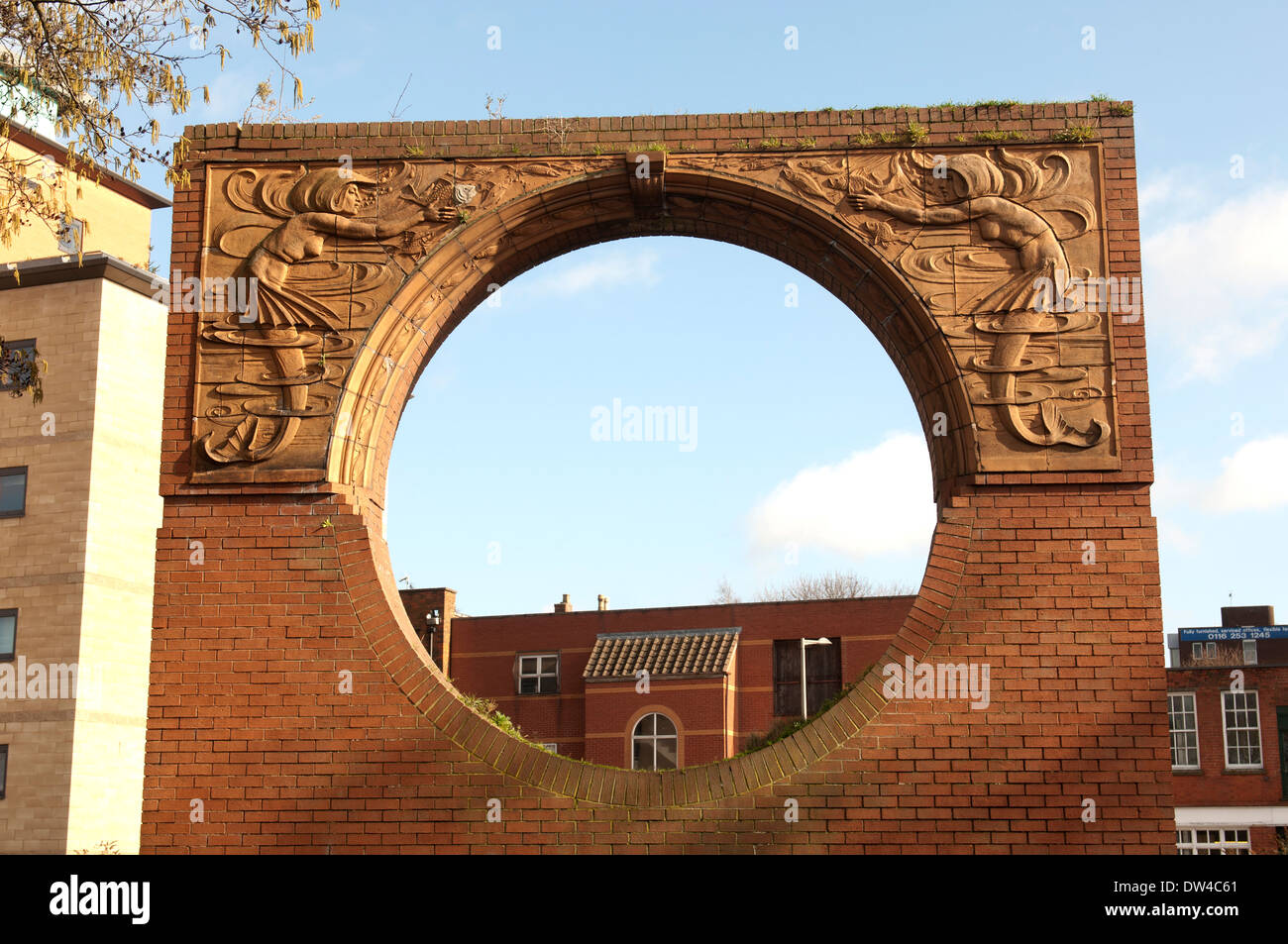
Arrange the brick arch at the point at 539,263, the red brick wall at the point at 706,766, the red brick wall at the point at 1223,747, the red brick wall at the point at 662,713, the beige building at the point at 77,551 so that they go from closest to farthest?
the red brick wall at the point at 706,766 < the brick arch at the point at 539,263 < the beige building at the point at 77,551 < the red brick wall at the point at 1223,747 < the red brick wall at the point at 662,713

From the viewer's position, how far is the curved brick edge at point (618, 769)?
7.86 m

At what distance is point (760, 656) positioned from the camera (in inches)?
1358

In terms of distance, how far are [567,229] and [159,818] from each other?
486 cm

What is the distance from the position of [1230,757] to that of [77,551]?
27.8 m

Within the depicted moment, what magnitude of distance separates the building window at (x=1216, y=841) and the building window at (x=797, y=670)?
31.2ft

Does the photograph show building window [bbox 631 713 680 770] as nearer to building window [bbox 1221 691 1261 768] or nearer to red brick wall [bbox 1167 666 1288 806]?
red brick wall [bbox 1167 666 1288 806]

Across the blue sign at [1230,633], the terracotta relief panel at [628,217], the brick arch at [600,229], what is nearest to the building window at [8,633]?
the terracotta relief panel at [628,217]

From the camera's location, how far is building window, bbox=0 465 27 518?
2658 centimetres

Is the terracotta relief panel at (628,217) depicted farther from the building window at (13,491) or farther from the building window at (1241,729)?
the building window at (1241,729)

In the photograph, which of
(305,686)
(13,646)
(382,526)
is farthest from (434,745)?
(13,646)

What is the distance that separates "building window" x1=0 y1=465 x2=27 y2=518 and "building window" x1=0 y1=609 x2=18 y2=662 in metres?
2.10

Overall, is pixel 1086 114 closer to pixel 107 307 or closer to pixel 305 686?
pixel 305 686

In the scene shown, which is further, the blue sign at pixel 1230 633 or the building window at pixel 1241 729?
the blue sign at pixel 1230 633

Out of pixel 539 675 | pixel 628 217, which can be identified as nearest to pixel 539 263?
pixel 628 217
